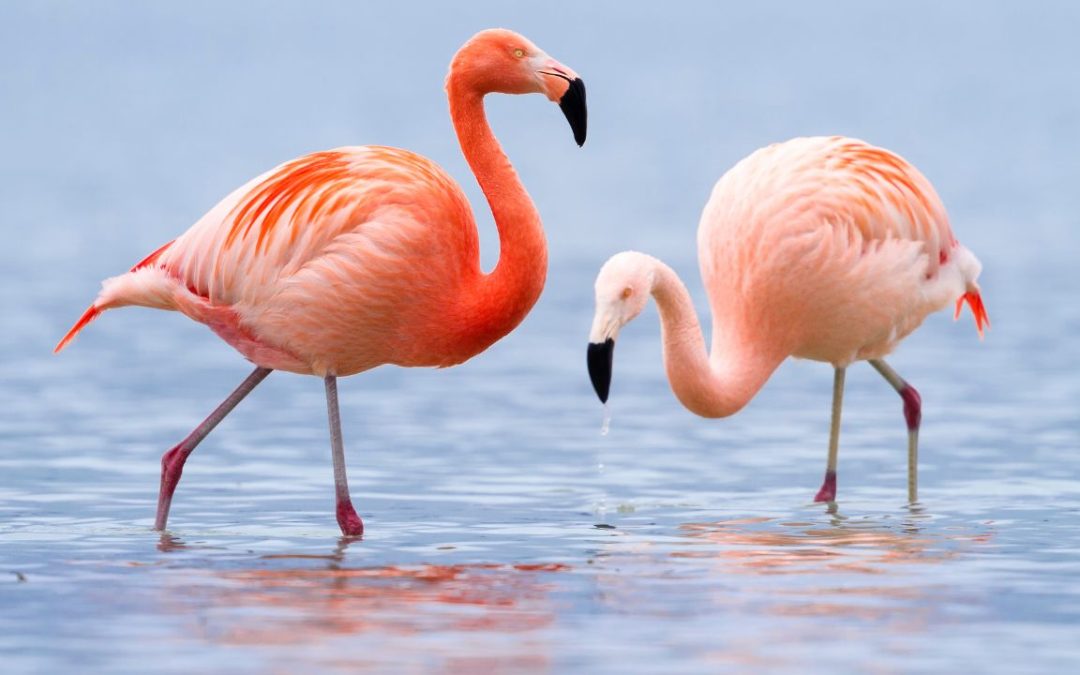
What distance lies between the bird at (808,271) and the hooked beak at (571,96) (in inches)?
36.7

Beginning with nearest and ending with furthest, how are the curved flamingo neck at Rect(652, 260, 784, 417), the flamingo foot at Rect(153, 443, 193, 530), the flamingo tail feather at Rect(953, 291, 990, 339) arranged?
the flamingo foot at Rect(153, 443, 193, 530)
the curved flamingo neck at Rect(652, 260, 784, 417)
the flamingo tail feather at Rect(953, 291, 990, 339)

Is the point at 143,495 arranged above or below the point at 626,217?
below

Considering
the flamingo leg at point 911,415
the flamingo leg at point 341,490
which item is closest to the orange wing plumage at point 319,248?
the flamingo leg at point 341,490

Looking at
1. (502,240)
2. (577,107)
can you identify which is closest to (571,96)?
(577,107)

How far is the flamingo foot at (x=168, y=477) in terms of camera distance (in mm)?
7355

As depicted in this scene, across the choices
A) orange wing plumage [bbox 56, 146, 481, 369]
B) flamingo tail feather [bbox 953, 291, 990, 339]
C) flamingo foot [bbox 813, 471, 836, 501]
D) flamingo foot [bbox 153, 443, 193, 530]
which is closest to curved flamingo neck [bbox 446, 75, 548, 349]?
orange wing plumage [bbox 56, 146, 481, 369]

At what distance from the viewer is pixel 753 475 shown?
880cm

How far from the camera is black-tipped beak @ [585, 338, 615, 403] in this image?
695 cm

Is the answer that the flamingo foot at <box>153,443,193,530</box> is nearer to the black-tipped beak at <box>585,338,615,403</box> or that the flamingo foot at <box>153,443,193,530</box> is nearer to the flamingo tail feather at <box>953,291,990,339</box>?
the black-tipped beak at <box>585,338,615,403</box>

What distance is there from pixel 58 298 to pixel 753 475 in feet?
28.8

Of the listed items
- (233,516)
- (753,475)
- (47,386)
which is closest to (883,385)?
(753,475)

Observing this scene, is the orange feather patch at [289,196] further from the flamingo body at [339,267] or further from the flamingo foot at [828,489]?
the flamingo foot at [828,489]

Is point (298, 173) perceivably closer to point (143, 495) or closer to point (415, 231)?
point (415, 231)

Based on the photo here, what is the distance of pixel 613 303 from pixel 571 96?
69cm
